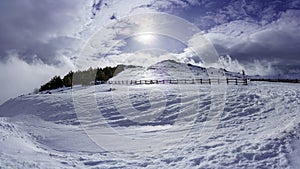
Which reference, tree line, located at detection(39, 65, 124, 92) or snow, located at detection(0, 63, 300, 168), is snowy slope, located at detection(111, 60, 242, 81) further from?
snow, located at detection(0, 63, 300, 168)

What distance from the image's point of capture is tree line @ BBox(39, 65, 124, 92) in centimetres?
8294

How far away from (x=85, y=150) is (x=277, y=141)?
351 inches

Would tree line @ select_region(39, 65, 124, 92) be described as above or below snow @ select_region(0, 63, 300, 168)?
above

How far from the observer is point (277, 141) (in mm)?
11070

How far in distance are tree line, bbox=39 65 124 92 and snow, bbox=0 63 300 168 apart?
51.3 meters

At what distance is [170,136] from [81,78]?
7602 cm

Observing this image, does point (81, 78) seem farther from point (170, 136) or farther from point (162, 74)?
point (170, 136)

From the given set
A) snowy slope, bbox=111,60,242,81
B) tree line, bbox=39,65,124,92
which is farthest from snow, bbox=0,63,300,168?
tree line, bbox=39,65,124,92

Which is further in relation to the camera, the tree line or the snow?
the tree line

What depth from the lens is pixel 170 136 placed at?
1645cm

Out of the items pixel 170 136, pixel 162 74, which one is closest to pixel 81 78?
pixel 162 74

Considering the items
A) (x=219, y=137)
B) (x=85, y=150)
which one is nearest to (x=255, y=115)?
(x=219, y=137)

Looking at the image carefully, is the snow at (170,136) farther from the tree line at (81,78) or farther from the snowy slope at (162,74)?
the tree line at (81,78)

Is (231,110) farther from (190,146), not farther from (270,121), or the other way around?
(190,146)
